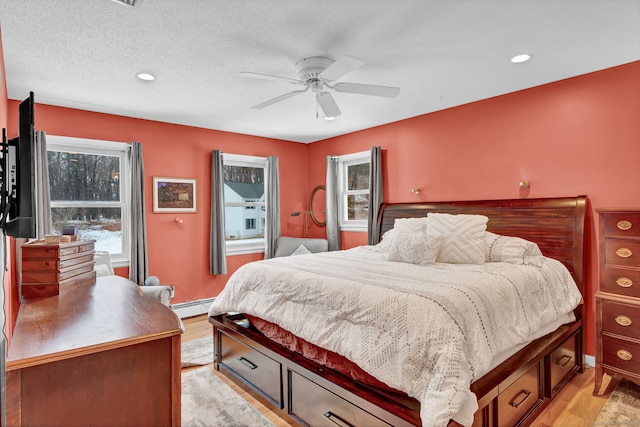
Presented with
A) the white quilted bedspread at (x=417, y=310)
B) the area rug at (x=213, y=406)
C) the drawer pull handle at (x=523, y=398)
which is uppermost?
the white quilted bedspread at (x=417, y=310)

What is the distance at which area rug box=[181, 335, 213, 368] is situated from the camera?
3.27 m

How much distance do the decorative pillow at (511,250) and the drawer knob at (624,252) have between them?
52 centimetres

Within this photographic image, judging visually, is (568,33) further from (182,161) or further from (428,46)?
(182,161)

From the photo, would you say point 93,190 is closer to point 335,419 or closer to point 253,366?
point 253,366

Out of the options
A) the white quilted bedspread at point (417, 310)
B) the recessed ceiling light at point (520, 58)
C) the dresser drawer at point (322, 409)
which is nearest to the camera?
the white quilted bedspread at point (417, 310)

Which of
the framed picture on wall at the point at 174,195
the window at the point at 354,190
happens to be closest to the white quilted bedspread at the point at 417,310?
the framed picture on wall at the point at 174,195

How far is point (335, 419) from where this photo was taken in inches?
82.4

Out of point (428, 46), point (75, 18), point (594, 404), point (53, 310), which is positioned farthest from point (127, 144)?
point (594, 404)

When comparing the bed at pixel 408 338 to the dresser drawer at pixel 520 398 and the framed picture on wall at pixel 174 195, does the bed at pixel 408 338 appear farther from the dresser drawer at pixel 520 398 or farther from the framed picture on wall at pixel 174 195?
the framed picture on wall at pixel 174 195

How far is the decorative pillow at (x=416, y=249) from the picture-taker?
120 inches

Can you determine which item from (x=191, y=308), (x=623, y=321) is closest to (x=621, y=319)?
(x=623, y=321)

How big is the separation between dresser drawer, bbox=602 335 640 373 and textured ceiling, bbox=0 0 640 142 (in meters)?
2.11

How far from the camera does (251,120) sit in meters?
4.50

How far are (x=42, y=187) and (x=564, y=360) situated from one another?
483cm
